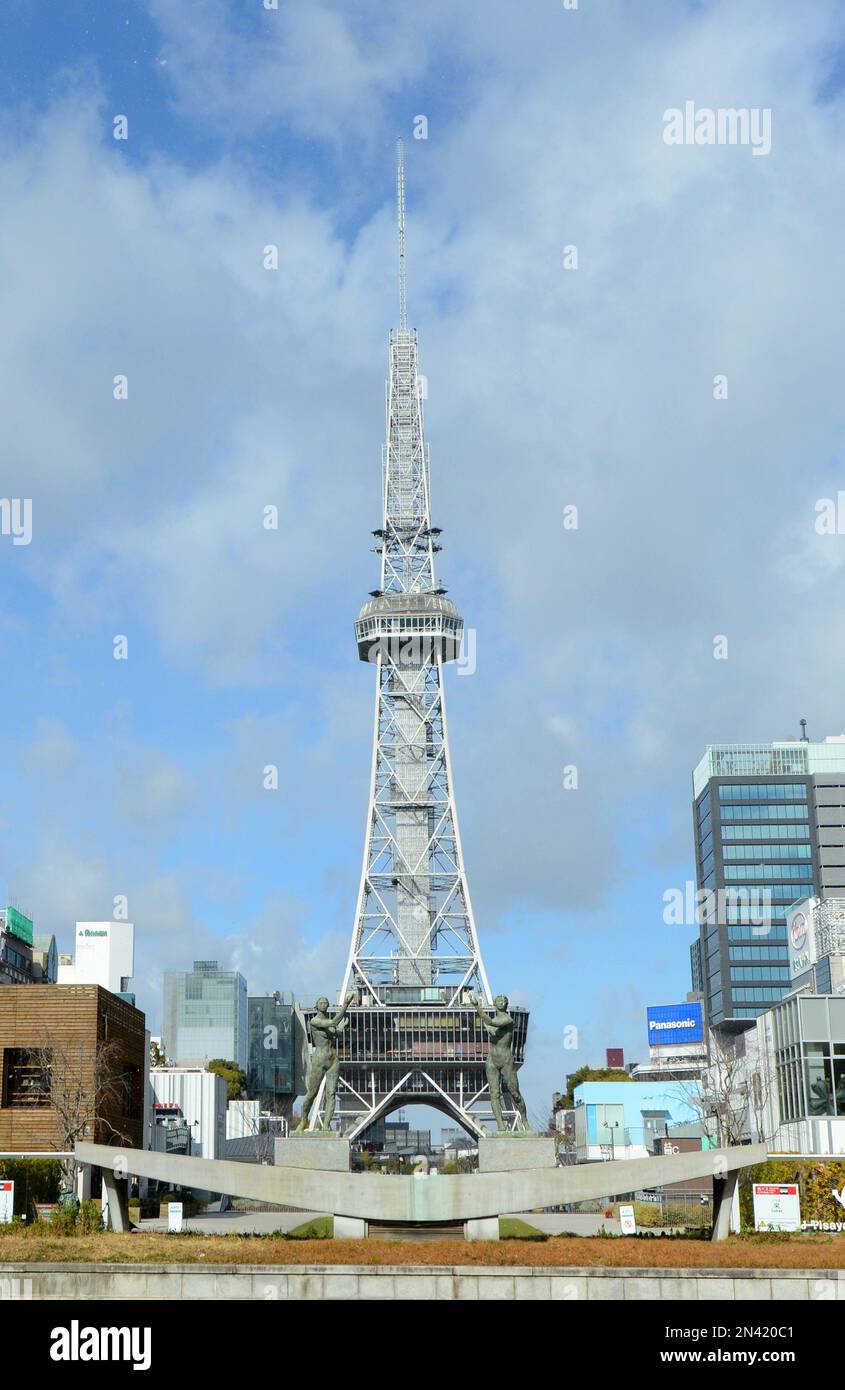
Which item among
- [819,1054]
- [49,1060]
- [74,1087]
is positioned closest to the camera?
[49,1060]

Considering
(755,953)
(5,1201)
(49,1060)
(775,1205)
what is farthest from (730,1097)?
(5,1201)

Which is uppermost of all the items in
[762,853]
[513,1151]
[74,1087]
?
[762,853]

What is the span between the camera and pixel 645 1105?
15750 cm

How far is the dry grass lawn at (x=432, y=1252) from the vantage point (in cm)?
3045

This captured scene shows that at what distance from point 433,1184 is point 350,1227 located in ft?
8.27

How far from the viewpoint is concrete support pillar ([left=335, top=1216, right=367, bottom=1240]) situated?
36.2 metres

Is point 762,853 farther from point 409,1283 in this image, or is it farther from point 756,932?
point 409,1283

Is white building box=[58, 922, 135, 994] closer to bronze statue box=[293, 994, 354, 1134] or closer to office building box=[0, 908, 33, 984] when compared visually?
office building box=[0, 908, 33, 984]

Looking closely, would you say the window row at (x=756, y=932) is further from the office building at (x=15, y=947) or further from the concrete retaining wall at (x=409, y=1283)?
the concrete retaining wall at (x=409, y=1283)

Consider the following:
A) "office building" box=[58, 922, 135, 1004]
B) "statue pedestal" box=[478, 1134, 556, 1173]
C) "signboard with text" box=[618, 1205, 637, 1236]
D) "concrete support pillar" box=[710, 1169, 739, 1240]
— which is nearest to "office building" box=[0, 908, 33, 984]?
"office building" box=[58, 922, 135, 1004]

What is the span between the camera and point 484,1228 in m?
36.2

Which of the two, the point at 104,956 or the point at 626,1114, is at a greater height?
the point at 104,956
